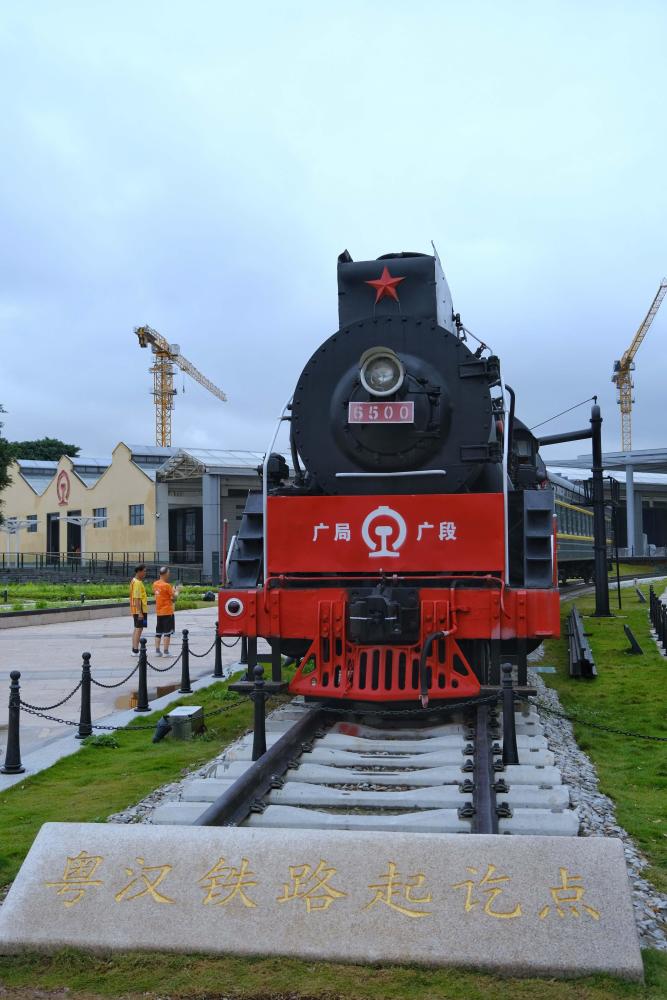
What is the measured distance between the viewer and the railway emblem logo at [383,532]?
23.6 ft

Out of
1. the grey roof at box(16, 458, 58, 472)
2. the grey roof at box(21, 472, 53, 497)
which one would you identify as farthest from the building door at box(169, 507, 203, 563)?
the grey roof at box(16, 458, 58, 472)

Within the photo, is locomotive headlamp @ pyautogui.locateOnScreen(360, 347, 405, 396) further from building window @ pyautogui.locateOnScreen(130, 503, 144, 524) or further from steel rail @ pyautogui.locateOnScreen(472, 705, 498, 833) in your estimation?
building window @ pyautogui.locateOnScreen(130, 503, 144, 524)

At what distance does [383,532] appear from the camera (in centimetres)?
722

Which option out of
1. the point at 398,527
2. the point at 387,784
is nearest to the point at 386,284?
the point at 398,527

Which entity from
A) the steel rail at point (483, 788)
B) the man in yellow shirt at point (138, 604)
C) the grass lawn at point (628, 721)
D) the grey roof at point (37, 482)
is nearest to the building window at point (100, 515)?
the grey roof at point (37, 482)

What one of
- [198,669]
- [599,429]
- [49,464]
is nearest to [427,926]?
[198,669]

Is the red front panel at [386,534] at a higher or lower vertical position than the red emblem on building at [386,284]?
→ lower

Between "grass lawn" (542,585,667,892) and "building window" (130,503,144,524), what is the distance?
35.2 meters

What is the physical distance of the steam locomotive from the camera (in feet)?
22.4

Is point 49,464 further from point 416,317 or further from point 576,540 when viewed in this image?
point 416,317

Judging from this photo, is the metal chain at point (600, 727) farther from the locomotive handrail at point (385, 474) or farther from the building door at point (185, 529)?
the building door at point (185, 529)

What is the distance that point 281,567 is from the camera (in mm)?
7391

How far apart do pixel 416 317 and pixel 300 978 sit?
552 centimetres

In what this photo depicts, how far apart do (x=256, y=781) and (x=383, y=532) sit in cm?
253
